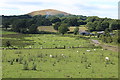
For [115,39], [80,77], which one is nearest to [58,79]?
[80,77]

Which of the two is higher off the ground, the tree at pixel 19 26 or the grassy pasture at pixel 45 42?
the tree at pixel 19 26

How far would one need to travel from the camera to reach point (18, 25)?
13100 cm

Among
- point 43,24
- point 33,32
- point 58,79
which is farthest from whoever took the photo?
point 43,24

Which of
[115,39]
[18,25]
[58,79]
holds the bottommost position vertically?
[58,79]

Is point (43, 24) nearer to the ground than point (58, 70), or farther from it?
farther from it

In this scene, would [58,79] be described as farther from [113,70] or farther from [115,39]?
[115,39]

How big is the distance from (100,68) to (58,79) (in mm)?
8392

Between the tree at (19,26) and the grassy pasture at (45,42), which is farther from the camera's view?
the tree at (19,26)

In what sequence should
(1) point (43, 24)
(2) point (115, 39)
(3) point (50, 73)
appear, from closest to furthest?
(3) point (50, 73), (2) point (115, 39), (1) point (43, 24)

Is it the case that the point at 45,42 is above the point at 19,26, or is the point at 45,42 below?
below

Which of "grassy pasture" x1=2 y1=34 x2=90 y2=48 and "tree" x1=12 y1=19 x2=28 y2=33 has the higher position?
"tree" x1=12 y1=19 x2=28 y2=33

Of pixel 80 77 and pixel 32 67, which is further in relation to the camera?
pixel 32 67

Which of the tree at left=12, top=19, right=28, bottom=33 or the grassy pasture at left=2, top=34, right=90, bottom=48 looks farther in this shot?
the tree at left=12, top=19, right=28, bottom=33

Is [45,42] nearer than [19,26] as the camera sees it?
Yes
